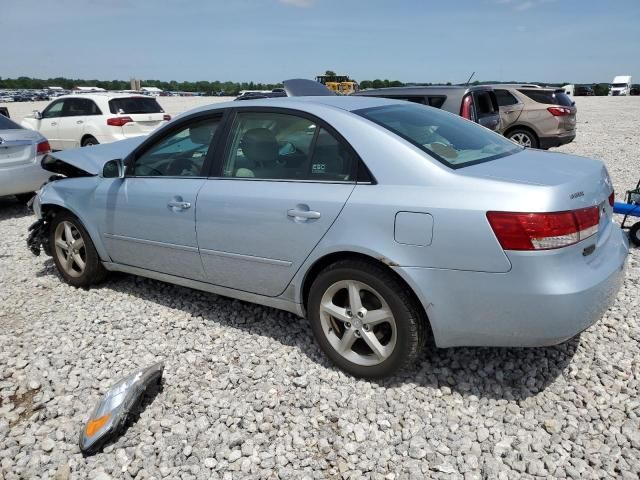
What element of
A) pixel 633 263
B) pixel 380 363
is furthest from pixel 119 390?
pixel 633 263

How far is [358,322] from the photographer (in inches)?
117

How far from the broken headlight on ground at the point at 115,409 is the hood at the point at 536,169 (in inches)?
82.2

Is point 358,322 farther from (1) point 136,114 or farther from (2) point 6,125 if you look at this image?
(1) point 136,114

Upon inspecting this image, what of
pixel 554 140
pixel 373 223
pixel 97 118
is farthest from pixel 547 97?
pixel 373 223

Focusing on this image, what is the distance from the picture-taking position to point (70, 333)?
3848mm

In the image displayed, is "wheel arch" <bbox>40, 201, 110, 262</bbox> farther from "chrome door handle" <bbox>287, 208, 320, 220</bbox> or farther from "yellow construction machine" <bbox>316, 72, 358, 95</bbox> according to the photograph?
"yellow construction machine" <bbox>316, 72, 358, 95</bbox>

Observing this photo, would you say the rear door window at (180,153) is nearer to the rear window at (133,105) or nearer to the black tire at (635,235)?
the black tire at (635,235)

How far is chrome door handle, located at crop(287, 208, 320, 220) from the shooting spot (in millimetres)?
2945

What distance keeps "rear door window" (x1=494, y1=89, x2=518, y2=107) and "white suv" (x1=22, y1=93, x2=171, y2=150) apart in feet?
24.9

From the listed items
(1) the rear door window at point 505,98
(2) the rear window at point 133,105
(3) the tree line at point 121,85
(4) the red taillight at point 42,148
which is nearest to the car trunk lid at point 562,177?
(4) the red taillight at point 42,148

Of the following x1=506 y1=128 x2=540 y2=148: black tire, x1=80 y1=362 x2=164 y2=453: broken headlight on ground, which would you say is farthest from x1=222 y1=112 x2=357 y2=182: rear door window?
x1=506 y1=128 x2=540 y2=148: black tire

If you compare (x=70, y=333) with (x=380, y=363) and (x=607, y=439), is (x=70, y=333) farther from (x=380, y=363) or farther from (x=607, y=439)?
(x=607, y=439)

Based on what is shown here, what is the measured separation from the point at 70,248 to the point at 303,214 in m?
2.66

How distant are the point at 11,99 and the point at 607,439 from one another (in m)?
64.9
